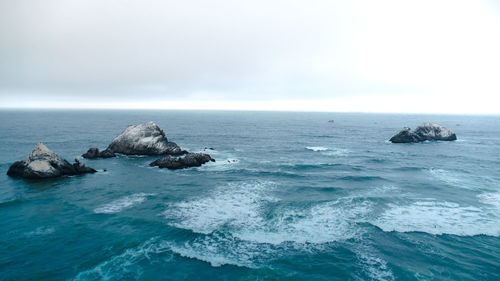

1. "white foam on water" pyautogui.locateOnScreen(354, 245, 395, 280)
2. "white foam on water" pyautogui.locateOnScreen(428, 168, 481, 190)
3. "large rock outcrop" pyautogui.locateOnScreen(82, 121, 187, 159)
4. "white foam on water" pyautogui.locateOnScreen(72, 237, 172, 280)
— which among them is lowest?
"white foam on water" pyautogui.locateOnScreen(72, 237, 172, 280)

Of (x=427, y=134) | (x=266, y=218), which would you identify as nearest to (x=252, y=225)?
(x=266, y=218)

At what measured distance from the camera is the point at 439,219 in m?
26.4

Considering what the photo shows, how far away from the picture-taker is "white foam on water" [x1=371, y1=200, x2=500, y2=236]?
2419 cm

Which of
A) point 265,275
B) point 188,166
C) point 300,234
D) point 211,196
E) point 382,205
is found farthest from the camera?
point 188,166

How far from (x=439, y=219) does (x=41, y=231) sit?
37.8 m

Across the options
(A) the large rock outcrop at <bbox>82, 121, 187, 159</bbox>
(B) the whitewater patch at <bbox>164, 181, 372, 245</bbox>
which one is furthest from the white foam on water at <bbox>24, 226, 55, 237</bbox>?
(A) the large rock outcrop at <bbox>82, 121, 187, 159</bbox>

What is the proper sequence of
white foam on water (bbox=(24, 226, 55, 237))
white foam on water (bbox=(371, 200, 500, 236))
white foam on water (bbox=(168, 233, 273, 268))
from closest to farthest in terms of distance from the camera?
white foam on water (bbox=(168, 233, 273, 268))
white foam on water (bbox=(24, 226, 55, 237))
white foam on water (bbox=(371, 200, 500, 236))

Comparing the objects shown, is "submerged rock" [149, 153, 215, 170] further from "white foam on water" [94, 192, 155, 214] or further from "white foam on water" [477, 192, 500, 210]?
"white foam on water" [477, 192, 500, 210]

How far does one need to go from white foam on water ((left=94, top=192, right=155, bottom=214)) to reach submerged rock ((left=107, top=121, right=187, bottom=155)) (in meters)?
25.2

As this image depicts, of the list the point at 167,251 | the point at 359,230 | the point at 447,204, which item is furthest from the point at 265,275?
the point at 447,204

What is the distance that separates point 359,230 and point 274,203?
9.75 meters

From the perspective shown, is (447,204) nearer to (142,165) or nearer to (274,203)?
(274,203)

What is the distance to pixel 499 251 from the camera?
20703 mm

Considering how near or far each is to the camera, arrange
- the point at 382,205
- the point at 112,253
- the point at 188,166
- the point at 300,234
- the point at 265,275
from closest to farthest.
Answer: the point at 265,275 → the point at 112,253 → the point at 300,234 → the point at 382,205 → the point at 188,166
